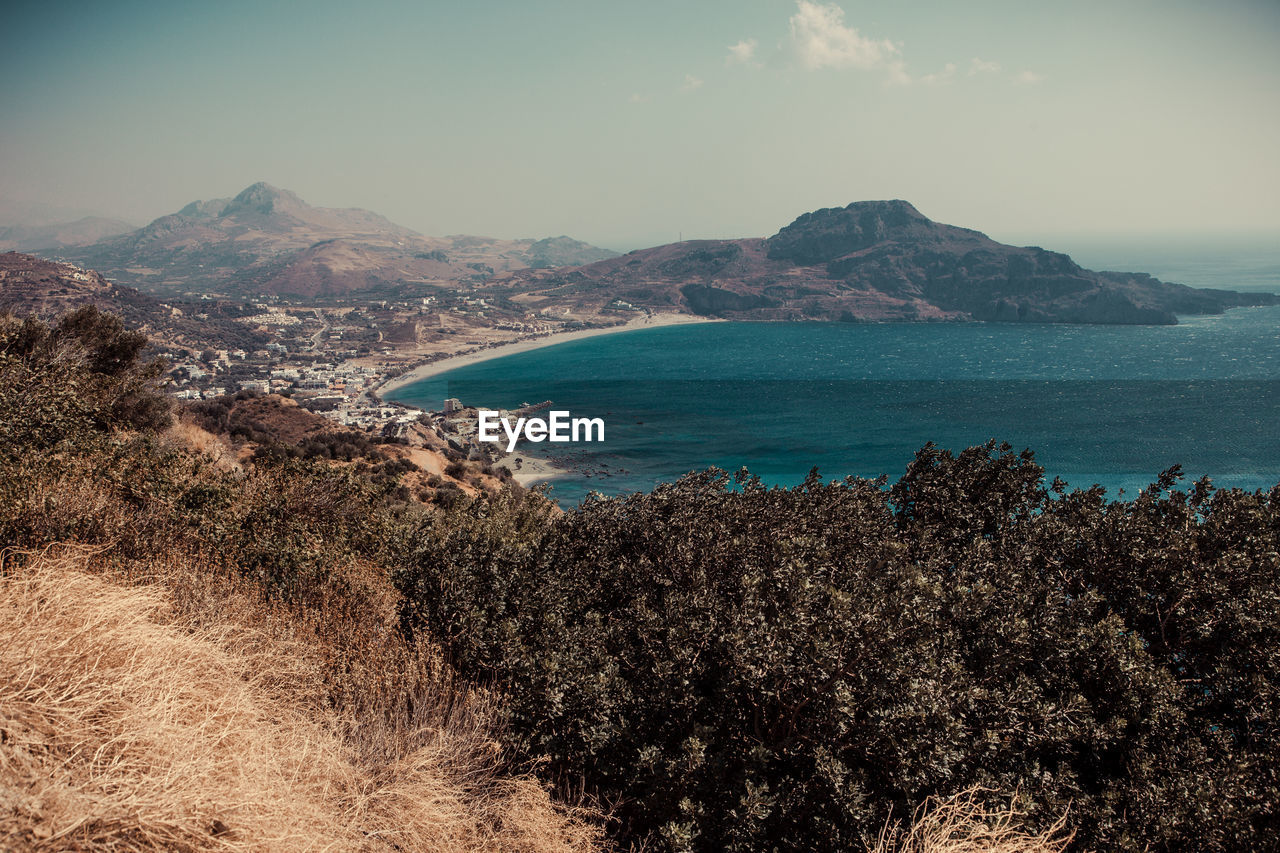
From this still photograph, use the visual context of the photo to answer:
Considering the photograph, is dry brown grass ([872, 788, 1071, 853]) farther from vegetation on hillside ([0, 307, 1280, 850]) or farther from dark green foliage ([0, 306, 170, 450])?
dark green foliage ([0, 306, 170, 450])

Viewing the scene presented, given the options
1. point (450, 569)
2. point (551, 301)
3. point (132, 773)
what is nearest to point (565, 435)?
point (450, 569)

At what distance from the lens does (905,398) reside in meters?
83.9

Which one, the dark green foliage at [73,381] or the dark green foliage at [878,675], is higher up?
the dark green foliage at [73,381]

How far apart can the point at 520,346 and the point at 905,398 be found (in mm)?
81678

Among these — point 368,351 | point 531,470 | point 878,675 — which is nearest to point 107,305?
point 368,351

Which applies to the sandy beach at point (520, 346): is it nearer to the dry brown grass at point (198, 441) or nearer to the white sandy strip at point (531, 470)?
the white sandy strip at point (531, 470)

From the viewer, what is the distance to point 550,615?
7.94 meters

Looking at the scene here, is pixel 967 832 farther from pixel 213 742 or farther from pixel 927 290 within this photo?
pixel 927 290

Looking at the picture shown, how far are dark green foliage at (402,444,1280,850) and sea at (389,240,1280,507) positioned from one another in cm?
4035

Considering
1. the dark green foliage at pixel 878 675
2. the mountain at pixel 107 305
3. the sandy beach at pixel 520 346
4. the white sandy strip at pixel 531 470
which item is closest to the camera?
the dark green foliage at pixel 878 675

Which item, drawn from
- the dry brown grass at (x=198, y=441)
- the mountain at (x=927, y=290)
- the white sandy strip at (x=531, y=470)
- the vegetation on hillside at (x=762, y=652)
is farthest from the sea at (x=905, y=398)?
the vegetation on hillside at (x=762, y=652)

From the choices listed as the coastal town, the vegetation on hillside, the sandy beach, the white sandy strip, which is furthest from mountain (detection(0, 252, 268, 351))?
the vegetation on hillside

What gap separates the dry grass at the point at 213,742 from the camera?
4.01 metres

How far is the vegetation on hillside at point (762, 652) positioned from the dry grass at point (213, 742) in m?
0.10
